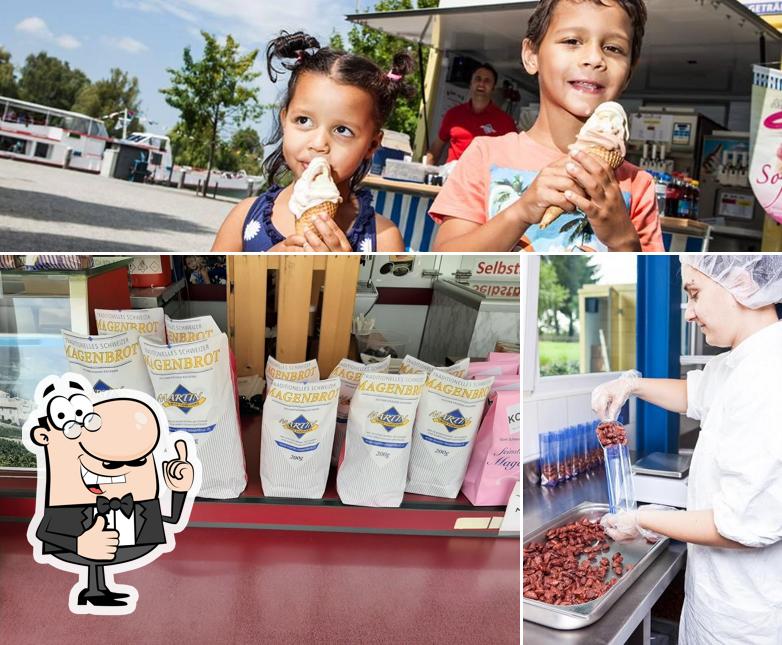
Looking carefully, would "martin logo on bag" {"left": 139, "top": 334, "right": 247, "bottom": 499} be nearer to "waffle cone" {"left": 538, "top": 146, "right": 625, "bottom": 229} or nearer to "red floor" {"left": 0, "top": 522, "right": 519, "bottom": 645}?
"red floor" {"left": 0, "top": 522, "right": 519, "bottom": 645}

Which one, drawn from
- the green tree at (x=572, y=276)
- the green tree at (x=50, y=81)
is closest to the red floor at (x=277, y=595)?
the green tree at (x=572, y=276)

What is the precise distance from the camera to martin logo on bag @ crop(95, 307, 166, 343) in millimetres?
1555

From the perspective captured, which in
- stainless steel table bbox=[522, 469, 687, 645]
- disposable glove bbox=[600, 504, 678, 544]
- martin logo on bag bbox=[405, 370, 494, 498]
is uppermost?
martin logo on bag bbox=[405, 370, 494, 498]

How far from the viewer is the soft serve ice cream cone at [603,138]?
134 centimetres

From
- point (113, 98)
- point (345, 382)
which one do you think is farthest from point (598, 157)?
point (113, 98)

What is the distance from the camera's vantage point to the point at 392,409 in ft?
5.34

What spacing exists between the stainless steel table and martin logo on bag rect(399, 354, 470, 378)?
299 millimetres

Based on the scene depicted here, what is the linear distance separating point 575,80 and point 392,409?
71 centimetres

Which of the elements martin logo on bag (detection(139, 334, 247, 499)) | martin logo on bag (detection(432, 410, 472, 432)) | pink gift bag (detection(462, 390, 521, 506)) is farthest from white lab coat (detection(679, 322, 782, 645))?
martin logo on bag (detection(139, 334, 247, 499))

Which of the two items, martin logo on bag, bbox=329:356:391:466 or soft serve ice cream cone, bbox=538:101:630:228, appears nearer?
soft serve ice cream cone, bbox=538:101:630:228

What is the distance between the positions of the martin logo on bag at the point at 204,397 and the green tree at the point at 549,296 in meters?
0.61

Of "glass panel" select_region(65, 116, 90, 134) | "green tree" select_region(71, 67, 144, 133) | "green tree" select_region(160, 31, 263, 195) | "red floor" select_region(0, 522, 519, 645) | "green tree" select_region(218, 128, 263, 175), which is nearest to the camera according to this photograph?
"red floor" select_region(0, 522, 519, 645)

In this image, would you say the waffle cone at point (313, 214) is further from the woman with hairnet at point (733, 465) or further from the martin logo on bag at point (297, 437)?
the woman with hairnet at point (733, 465)

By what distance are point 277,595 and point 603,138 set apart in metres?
1.07
